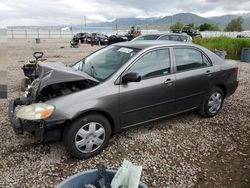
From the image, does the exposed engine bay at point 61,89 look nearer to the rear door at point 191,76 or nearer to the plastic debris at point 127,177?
the rear door at point 191,76

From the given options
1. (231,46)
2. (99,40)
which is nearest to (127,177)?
(231,46)

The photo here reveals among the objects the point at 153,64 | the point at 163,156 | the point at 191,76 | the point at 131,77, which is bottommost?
the point at 163,156

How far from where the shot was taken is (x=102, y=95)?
3666 millimetres

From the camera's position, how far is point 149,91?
412 cm

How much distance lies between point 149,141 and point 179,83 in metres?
1.05

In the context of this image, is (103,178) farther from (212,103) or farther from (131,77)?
(212,103)

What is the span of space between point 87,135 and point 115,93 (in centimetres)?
68

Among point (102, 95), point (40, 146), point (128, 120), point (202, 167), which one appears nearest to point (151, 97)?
point (128, 120)

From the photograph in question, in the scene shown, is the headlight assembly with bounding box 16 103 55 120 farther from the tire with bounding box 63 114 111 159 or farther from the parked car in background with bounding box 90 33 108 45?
the parked car in background with bounding box 90 33 108 45

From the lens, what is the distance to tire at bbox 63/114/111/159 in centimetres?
347

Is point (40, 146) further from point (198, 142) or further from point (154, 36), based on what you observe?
point (154, 36)

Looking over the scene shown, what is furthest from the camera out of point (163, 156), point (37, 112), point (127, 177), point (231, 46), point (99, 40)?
point (99, 40)

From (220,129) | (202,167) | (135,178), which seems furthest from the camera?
(220,129)

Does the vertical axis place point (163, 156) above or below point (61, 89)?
below
